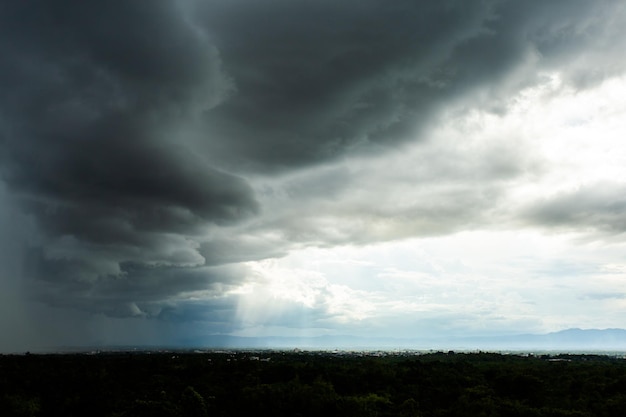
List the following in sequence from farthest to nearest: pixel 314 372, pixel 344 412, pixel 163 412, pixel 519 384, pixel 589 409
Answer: pixel 314 372 < pixel 519 384 < pixel 589 409 < pixel 344 412 < pixel 163 412

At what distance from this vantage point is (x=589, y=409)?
8281 centimetres

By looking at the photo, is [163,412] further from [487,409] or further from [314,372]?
[314,372]

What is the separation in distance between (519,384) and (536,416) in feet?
129

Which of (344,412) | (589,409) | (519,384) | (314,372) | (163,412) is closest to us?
(163,412)

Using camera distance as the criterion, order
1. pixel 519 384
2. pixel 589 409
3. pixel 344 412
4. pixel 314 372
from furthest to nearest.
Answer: pixel 314 372
pixel 519 384
pixel 589 409
pixel 344 412

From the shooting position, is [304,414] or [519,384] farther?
[519,384]

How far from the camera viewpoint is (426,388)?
360 ft

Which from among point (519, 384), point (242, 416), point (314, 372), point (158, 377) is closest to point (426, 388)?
point (519, 384)

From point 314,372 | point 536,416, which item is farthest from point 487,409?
point 314,372

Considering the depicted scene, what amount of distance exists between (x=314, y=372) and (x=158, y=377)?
3996 centimetres

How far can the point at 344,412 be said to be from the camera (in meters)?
76.7

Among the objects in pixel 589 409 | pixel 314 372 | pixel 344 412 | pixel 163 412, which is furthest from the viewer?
pixel 314 372

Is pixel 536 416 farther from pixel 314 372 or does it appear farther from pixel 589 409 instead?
pixel 314 372

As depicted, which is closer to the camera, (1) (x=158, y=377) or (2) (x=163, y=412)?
(2) (x=163, y=412)
